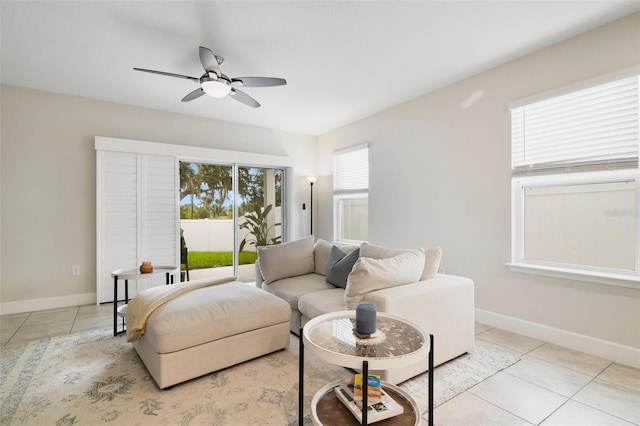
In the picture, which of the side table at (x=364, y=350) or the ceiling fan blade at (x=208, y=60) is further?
the ceiling fan blade at (x=208, y=60)

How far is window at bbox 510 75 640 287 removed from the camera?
95.3 inches

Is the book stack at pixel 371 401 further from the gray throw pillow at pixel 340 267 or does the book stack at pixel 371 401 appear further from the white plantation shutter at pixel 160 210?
the white plantation shutter at pixel 160 210

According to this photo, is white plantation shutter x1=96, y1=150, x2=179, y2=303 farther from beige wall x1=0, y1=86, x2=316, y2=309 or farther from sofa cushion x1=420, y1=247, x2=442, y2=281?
sofa cushion x1=420, y1=247, x2=442, y2=281

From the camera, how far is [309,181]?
19.3ft

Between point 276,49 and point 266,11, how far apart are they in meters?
0.54

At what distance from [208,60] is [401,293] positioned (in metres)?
2.35

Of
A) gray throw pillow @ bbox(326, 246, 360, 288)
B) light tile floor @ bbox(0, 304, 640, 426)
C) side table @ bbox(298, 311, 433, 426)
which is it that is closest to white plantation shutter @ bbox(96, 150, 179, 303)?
light tile floor @ bbox(0, 304, 640, 426)

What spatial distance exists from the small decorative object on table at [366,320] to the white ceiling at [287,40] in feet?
6.89

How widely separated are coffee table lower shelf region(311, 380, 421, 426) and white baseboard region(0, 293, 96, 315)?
151 inches

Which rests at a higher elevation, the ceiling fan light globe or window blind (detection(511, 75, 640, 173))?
the ceiling fan light globe

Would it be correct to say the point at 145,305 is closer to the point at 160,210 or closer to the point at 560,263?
the point at 160,210

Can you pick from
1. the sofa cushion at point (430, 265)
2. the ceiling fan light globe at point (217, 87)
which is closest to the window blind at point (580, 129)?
the sofa cushion at point (430, 265)

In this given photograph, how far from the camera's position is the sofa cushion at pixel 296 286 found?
9.49 feet

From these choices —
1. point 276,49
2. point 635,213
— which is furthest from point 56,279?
point 635,213
